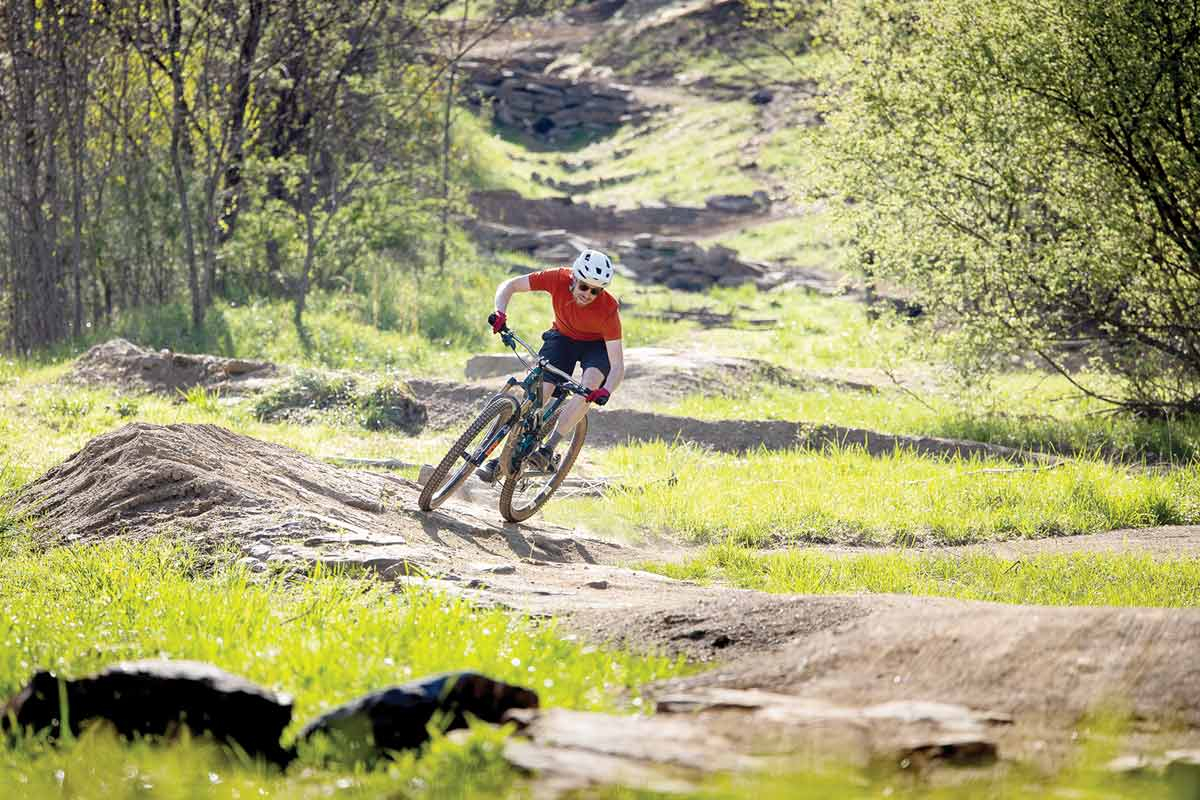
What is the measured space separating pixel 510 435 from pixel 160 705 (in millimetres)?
5918

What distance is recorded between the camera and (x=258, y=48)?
21484mm

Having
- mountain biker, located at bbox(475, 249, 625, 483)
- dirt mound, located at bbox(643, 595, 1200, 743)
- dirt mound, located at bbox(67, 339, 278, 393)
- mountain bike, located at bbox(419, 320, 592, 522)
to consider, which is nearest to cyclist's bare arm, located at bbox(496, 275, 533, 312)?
mountain biker, located at bbox(475, 249, 625, 483)

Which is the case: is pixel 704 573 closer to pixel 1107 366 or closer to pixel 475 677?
pixel 475 677

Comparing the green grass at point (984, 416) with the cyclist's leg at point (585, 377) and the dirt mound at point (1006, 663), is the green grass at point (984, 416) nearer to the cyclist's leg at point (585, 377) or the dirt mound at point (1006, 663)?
the cyclist's leg at point (585, 377)

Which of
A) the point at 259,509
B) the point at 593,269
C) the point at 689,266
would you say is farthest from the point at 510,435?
the point at 689,266

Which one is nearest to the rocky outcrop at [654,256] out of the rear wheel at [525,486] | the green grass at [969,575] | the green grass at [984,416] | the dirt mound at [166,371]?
the green grass at [984,416]

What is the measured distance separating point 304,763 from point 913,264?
1422 centimetres

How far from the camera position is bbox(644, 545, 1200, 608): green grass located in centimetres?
867

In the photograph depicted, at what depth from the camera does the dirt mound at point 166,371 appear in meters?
16.0

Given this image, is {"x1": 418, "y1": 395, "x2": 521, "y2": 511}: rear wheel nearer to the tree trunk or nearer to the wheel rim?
the wheel rim

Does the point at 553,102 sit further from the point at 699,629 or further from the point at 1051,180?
the point at 699,629

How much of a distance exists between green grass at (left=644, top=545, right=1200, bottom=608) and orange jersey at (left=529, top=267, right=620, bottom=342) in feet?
6.35

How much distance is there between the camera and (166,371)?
16.2m

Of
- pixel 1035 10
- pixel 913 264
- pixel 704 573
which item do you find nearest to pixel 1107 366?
pixel 913 264
